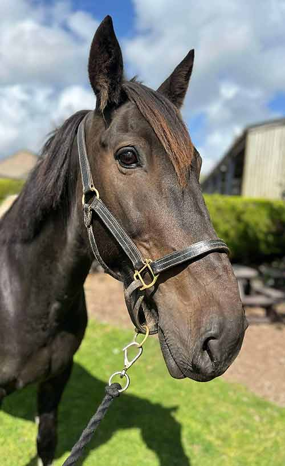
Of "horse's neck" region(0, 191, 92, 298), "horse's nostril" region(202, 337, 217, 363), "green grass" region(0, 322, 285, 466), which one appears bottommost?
"green grass" region(0, 322, 285, 466)

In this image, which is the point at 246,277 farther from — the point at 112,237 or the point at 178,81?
the point at 112,237

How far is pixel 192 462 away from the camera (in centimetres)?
355

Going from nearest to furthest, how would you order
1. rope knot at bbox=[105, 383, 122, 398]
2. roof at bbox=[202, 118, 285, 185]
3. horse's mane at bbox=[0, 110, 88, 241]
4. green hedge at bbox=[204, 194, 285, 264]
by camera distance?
1. rope knot at bbox=[105, 383, 122, 398]
2. horse's mane at bbox=[0, 110, 88, 241]
3. green hedge at bbox=[204, 194, 285, 264]
4. roof at bbox=[202, 118, 285, 185]

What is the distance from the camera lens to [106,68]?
5.85 feet

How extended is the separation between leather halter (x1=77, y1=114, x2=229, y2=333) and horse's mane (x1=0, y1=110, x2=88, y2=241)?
0.64ft

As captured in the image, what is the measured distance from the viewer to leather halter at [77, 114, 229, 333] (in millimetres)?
1516

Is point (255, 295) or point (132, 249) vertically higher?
point (132, 249)

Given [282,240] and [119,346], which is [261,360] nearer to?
[119,346]

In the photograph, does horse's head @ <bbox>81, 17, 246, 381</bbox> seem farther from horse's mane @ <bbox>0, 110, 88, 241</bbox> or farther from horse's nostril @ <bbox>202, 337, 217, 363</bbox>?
horse's mane @ <bbox>0, 110, 88, 241</bbox>

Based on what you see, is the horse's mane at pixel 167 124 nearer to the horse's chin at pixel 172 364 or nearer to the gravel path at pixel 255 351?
the horse's chin at pixel 172 364

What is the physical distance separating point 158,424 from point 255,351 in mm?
2769

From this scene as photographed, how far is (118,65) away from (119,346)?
5.16 m

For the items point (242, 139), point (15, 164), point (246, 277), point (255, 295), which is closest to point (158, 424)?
point (246, 277)

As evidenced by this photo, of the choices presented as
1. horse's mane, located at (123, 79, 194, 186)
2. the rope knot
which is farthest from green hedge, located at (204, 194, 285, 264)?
the rope knot
